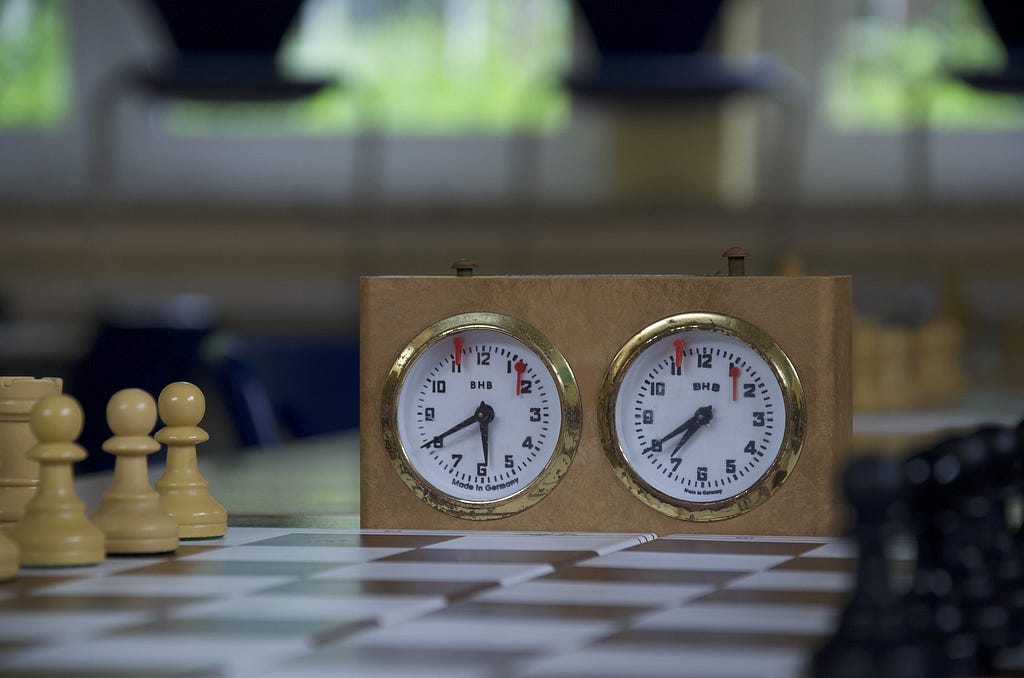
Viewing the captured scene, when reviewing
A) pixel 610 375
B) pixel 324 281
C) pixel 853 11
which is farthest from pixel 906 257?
pixel 610 375

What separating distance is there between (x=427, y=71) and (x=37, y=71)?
2.24m

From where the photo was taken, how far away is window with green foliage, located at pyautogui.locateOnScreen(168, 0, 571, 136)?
840 centimetres

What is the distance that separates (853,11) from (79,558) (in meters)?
7.66

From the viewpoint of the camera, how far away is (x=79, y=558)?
44.7 inches

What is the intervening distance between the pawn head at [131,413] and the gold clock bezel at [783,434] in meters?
0.38

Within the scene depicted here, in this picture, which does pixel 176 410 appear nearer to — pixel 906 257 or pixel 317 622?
pixel 317 622

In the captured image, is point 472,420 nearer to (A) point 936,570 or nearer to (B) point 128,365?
(A) point 936,570

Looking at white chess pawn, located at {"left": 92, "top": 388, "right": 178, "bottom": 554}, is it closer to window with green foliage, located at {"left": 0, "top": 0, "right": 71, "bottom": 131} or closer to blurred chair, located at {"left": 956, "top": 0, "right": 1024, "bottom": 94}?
blurred chair, located at {"left": 956, "top": 0, "right": 1024, "bottom": 94}

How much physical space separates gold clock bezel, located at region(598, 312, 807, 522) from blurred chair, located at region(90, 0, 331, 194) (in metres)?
6.01

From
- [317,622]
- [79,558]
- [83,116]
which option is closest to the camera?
[317,622]

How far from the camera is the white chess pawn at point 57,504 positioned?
1132 millimetres

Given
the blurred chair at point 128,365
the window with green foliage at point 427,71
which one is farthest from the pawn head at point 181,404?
the window with green foliage at point 427,71

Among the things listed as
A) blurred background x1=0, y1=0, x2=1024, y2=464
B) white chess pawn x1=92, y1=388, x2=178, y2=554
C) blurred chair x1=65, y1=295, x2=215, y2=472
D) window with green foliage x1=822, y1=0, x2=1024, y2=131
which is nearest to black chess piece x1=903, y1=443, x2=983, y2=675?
white chess pawn x1=92, y1=388, x2=178, y2=554

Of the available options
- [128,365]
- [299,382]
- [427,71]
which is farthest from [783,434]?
[427,71]
